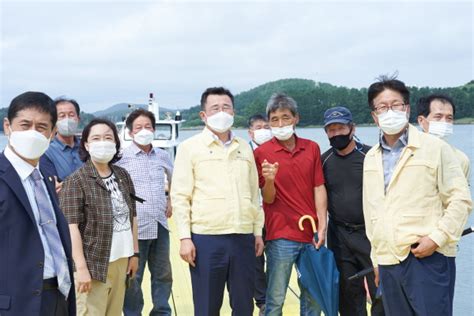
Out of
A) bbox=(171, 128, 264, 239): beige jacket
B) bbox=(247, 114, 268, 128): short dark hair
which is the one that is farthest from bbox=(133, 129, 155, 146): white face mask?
bbox=(247, 114, 268, 128): short dark hair

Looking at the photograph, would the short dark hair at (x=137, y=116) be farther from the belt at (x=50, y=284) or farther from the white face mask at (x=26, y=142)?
the belt at (x=50, y=284)

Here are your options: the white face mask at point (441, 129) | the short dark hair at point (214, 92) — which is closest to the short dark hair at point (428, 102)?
the white face mask at point (441, 129)

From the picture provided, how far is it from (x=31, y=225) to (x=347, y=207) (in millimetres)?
2078

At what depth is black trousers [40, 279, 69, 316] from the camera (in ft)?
7.67

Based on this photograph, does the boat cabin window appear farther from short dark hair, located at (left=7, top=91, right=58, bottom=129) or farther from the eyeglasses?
short dark hair, located at (left=7, top=91, right=58, bottom=129)

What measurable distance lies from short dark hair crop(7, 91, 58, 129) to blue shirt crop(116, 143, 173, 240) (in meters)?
1.56

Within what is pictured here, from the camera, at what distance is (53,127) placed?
2.51 m

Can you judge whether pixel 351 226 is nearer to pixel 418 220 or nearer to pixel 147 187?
pixel 418 220

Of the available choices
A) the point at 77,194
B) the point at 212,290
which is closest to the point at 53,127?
the point at 77,194

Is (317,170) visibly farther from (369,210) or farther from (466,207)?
(466,207)

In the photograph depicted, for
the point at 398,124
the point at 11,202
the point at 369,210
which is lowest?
the point at 369,210

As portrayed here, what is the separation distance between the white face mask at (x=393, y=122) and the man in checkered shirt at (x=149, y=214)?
1814 mm

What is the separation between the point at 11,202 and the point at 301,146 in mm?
2013

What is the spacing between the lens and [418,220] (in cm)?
276
